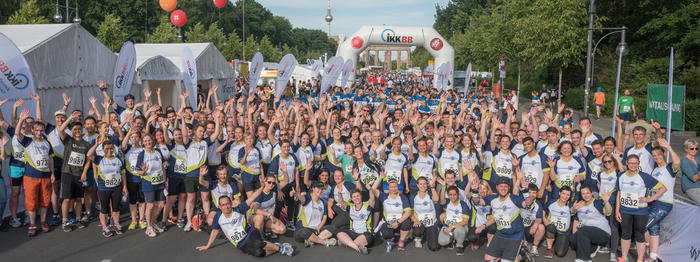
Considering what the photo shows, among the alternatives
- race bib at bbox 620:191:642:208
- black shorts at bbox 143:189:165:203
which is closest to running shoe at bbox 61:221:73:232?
black shorts at bbox 143:189:165:203

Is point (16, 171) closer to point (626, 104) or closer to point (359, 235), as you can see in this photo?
point (359, 235)

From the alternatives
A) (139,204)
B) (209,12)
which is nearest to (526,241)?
(139,204)

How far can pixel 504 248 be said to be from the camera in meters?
6.79

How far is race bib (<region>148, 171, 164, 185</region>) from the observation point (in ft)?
25.6

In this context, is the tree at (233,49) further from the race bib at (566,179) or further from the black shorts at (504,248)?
the black shorts at (504,248)

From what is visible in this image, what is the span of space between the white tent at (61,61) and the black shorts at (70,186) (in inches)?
157

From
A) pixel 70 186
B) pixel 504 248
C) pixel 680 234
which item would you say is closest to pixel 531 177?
pixel 504 248

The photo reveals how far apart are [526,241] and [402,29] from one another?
2365 centimetres

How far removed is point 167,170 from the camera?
8.26 metres

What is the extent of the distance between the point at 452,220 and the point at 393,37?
2315 cm

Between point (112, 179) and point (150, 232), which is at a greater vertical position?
point (112, 179)

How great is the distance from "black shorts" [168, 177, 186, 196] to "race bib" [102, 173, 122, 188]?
765mm

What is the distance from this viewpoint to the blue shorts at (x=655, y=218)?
6789 millimetres

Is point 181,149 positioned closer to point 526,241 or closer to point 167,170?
point 167,170
